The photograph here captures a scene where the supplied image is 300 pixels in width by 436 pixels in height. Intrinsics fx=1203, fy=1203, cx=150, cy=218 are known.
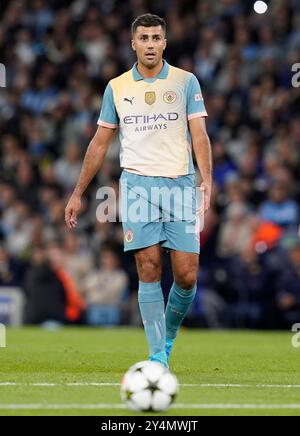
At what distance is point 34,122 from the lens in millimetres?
21391

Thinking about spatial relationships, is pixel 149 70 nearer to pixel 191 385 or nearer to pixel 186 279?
pixel 186 279

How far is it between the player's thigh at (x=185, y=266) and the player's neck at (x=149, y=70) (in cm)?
139

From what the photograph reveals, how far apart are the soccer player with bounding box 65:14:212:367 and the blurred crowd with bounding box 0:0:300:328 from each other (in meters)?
7.12

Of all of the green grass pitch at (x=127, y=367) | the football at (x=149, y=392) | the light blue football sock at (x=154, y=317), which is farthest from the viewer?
the light blue football sock at (x=154, y=317)

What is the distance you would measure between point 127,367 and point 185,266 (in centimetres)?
137

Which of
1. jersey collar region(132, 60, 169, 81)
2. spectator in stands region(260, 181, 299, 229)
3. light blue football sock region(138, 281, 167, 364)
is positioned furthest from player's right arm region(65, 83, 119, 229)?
spectator in stands region(260, 181, 299, 229)

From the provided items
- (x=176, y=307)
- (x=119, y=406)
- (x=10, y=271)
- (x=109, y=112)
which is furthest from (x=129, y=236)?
(x=10, y=271)

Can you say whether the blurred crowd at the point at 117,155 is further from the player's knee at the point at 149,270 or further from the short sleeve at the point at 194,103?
the player's knee at the point at 149,270

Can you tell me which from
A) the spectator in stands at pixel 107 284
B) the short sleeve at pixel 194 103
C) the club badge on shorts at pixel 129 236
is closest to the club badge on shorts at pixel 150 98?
the short sleeve at pixel 194 103

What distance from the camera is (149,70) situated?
30.7 ft

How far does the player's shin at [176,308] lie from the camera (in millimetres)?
9414

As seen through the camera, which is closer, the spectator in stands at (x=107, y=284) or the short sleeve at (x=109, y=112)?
the short sleeve at (x=109, y=112)

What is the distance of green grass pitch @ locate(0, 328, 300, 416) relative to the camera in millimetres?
7184

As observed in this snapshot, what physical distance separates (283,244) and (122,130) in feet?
24.8
